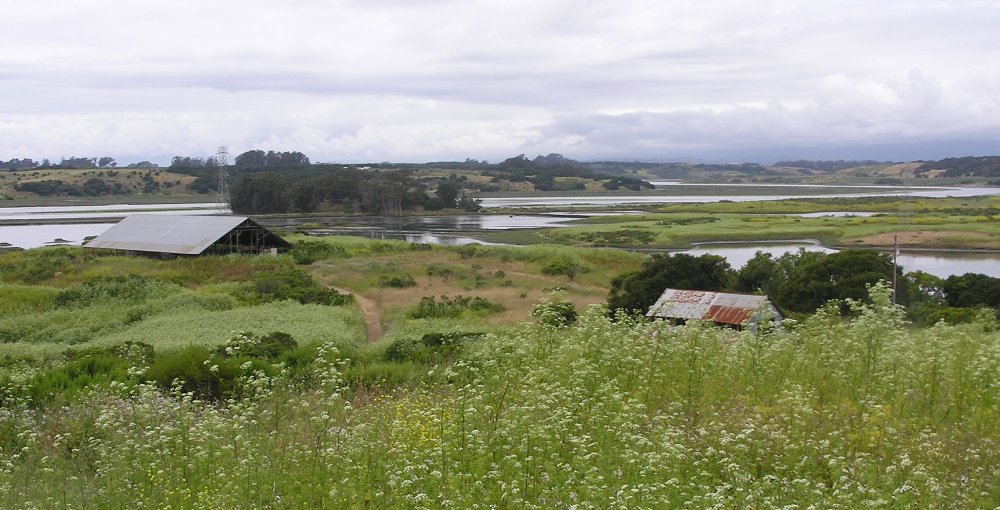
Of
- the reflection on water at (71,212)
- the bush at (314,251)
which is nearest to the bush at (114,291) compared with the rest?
the bush at (314,251)

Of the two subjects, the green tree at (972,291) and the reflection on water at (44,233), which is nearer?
the green tree at (972,291)

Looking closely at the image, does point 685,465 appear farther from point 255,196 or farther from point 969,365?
point 255,196

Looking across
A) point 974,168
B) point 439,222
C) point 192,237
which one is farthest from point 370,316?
point 974,168

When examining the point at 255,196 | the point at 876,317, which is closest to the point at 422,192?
the point at 255,196

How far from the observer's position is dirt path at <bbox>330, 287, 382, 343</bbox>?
25.7 m

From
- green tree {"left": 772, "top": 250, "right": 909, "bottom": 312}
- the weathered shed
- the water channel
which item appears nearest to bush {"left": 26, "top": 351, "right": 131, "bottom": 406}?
green tree {"left": 772, "top": 250, "right": 909, "bottom": 312}

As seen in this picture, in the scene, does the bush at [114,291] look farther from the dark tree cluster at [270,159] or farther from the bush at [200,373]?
the dark tree cluster at [270,159]

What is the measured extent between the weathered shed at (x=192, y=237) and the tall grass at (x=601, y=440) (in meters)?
33.9

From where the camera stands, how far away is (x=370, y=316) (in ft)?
96.9

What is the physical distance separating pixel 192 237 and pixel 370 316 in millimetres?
18313

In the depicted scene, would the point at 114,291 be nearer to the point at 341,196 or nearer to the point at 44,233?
the point at 44,233

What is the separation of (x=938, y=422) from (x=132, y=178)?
149 metres

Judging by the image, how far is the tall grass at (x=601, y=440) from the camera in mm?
5956

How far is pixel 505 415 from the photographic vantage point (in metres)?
7.64
